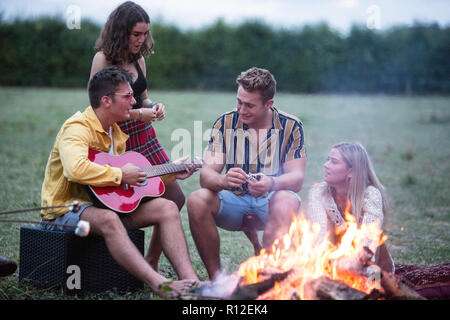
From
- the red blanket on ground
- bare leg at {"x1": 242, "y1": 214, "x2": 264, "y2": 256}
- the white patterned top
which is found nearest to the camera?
the red blanket on ground

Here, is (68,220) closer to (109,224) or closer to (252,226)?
(109,224)

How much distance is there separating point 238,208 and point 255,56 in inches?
800

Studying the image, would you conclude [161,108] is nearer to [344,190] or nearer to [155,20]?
[344,190]

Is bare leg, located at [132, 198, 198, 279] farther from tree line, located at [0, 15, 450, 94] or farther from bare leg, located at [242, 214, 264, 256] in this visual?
tree line, located at [0, 15, 450, 94]

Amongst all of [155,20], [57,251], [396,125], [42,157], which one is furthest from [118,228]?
[155,20]

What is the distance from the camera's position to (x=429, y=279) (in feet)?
11.3

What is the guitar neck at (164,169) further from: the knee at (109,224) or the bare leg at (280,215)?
the bare leg at (280,215)

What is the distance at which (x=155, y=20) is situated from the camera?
2395 centimetres

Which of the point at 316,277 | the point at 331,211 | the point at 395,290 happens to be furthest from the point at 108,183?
the point at 395,290

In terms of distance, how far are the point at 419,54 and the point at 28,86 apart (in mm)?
A: 16297

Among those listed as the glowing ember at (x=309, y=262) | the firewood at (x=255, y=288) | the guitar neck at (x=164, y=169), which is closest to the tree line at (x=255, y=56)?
the guitar neck at (x=164, y=169)

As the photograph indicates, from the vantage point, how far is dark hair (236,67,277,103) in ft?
11.9

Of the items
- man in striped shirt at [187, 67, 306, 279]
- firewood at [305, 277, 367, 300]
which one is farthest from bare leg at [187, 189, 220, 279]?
firewood at [305, 277, 367, 300]

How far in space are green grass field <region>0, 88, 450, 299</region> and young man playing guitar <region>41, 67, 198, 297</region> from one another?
0.37 m
